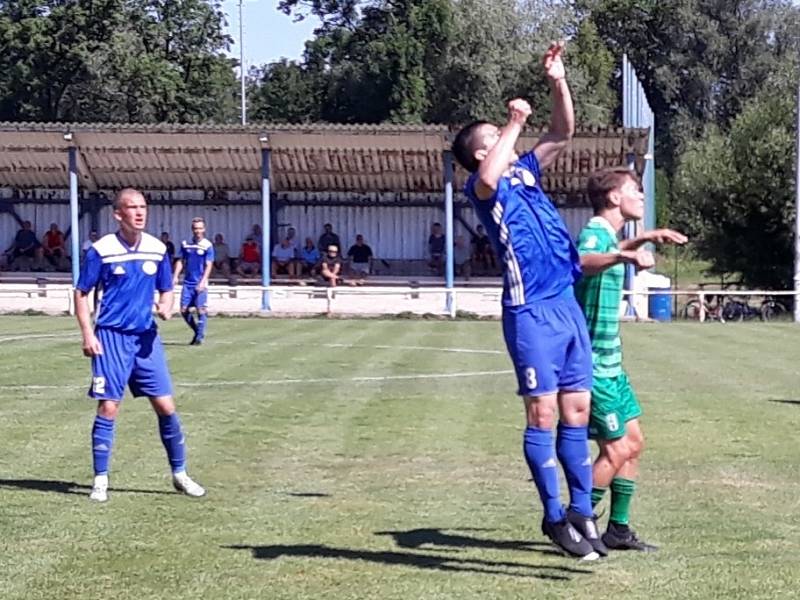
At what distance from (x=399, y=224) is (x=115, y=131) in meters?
8.85

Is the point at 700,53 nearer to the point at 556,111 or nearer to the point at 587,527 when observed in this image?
the point at 556,111

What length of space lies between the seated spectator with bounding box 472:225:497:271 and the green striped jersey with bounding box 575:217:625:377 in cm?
3237

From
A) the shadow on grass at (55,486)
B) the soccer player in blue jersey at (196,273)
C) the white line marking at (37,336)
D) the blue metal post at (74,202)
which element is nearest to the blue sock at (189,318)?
the soccer player in blue jersey at (196,273)

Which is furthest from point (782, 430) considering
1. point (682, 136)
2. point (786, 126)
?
point (682, 136)

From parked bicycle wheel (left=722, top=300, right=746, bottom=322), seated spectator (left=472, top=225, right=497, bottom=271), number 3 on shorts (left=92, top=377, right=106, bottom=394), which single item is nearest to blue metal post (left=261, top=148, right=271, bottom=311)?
seated spectator (left=472, top=225, right=497, bottom=271)

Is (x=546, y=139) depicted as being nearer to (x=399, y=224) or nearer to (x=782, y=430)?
(x=782, y=430)

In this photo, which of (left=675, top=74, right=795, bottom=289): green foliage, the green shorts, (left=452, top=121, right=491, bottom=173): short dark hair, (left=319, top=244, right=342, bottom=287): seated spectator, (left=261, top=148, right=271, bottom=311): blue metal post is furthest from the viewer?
(left=675, top=74, right=795, bottom=289): green foliage

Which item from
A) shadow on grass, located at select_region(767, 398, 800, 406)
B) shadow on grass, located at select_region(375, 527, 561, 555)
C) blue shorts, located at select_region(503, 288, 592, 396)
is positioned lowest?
shadow on grass, located at select_region(767, 398, 800, 406)

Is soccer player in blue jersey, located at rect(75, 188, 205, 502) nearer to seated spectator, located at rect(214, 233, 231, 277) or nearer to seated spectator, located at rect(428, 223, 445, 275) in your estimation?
seated spectator, located at rect(214, 233, 231, 277)

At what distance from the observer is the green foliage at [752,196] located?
43.9m

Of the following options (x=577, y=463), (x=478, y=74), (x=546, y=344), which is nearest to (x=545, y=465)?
(x=577, y=463)

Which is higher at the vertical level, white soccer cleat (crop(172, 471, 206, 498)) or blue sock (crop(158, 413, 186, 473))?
blue sock (crop(158, 413, 186, 473))

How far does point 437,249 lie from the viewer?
40156 mm

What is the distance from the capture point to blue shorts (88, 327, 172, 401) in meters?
9.00
